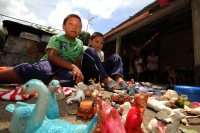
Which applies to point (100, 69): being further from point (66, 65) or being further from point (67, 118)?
point (67, 118)

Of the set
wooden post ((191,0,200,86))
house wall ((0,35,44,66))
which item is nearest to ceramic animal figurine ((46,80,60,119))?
wooden post ((191,0,200,86))

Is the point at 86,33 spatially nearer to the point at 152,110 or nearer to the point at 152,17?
the point at 152,17

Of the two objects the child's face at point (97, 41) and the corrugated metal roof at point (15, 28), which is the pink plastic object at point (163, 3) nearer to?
the child's face at point (97, 41)

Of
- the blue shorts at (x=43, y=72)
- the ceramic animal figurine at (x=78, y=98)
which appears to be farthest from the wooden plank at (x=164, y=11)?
the ceramic animal figurine at (x=78, y=98)

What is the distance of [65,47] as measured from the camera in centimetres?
189

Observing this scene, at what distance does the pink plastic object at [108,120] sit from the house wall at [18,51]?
6749 mm

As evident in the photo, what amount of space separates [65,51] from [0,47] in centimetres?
1963

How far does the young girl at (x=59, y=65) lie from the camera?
1.53 m

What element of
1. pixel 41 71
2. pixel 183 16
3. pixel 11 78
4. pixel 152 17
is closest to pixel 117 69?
pixel 41 71

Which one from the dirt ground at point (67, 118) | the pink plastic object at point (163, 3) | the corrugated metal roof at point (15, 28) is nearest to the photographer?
the dirt ground at point (67, 118)

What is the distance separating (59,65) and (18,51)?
569 cm

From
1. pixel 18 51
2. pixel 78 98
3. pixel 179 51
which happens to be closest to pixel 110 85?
pixel 78 98

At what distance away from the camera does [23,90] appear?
2.18 feet

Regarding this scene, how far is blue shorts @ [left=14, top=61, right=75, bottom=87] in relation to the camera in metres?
1.53
